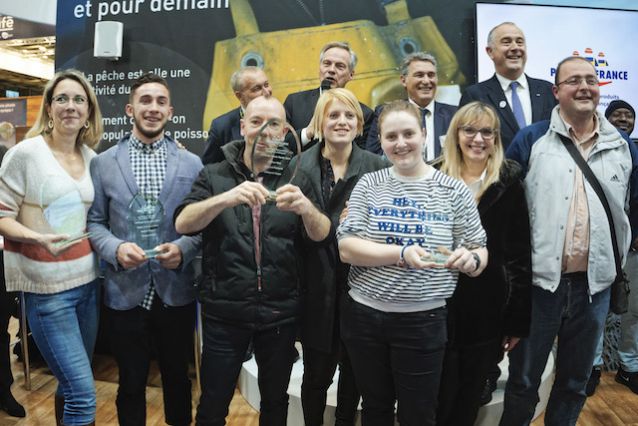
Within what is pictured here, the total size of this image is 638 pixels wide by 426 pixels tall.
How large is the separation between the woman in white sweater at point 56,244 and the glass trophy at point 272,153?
0.77 m

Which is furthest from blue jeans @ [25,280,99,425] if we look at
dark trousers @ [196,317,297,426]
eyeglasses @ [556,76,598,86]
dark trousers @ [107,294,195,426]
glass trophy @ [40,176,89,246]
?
eyeglasses @ [556,76,598,86]

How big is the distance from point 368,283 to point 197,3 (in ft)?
12.4

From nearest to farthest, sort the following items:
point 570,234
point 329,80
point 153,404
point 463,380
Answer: point 463,380 < point 570,234 < point 329,80 < point 153,404

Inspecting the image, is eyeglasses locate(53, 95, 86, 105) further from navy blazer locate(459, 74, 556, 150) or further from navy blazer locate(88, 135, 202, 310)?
navy blazer locate(459, 74, 556, 150)

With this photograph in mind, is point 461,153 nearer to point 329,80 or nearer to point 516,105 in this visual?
point 329,80

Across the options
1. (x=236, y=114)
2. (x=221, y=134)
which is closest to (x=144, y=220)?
(x=221, y=134)

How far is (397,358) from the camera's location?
1726 millimetres

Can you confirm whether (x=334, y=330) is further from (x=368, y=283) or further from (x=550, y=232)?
(x=550, y=232)

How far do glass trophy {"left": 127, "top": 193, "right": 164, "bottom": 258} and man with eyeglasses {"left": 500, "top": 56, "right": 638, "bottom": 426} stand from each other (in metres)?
1.58

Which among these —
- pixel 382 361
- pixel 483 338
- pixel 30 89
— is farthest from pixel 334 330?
pixel 30 89

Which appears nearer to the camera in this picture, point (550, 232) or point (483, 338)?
point (483, 338)

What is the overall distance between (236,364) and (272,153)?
808 millimetres

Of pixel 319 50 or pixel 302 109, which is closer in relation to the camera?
pixel 302 109

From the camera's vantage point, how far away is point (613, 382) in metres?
3.67
